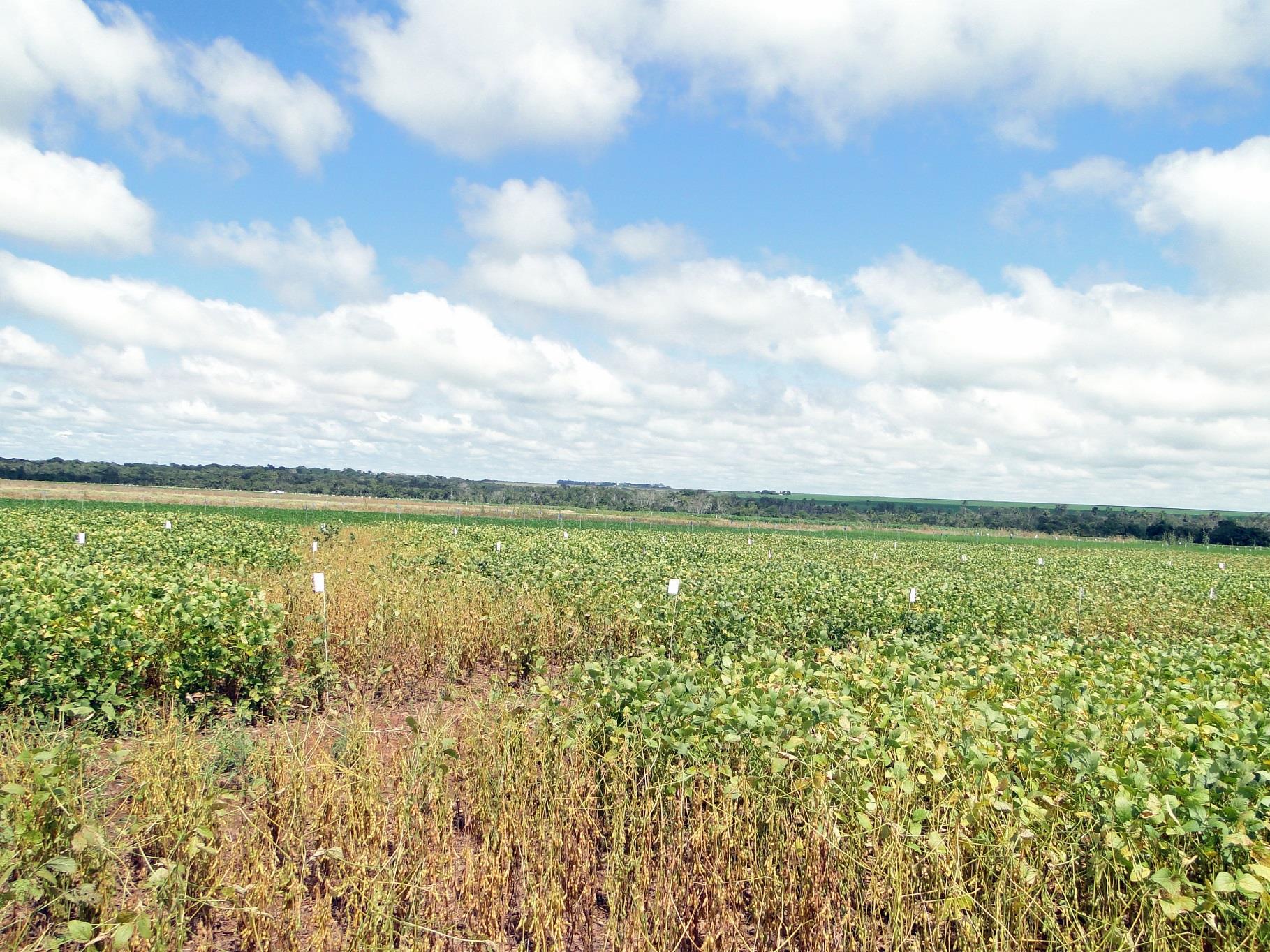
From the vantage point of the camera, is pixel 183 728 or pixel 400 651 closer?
pixel 183 728

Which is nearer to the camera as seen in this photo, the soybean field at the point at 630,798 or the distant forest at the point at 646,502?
the soybean field at the point at 630,798

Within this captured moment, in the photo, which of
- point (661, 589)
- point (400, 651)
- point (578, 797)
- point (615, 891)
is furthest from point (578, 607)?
point (615, 891)

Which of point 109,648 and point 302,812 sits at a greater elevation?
point 109,648

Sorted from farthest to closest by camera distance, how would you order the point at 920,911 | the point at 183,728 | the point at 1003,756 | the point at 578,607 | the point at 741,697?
the point at 578,607 → the point at 183,728 → the point at 741,697 → the point at 1003,756 → the point at 920,911

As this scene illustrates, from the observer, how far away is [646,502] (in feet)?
351

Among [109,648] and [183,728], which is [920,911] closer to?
[183,728]

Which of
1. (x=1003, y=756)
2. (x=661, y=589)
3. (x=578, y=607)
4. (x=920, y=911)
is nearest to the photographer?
(x=920, y=911)

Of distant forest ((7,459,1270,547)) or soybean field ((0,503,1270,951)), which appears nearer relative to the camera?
soybean field ((0,503,1270,951))

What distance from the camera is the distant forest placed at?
92938 millimetres

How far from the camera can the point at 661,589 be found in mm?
11773

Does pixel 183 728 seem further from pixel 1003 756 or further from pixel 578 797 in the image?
pixel 1003 756

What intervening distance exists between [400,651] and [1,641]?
4.18 m

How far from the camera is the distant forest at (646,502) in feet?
305

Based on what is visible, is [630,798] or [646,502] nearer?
[630,798]
